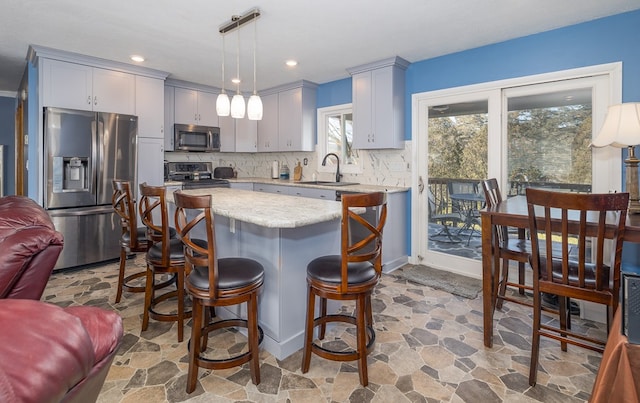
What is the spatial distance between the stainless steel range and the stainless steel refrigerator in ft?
3.37

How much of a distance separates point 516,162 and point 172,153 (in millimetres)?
4851

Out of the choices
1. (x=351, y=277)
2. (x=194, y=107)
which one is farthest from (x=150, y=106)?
(x=351, y=277)

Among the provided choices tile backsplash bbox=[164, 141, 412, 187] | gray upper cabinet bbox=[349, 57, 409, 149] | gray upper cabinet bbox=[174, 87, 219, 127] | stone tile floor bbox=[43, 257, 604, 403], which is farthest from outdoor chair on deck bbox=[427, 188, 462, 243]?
gray upper cabinet bbox=[174, 87, 219, 127]

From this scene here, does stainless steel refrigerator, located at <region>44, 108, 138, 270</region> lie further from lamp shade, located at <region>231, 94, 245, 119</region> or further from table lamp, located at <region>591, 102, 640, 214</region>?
table lamp, located at <region>591, 102, 640, 214</region>

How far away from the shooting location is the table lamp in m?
2.22

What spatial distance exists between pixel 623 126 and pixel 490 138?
1.26m

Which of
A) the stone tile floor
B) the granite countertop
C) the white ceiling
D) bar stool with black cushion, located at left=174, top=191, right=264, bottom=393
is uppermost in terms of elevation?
the white ceiling

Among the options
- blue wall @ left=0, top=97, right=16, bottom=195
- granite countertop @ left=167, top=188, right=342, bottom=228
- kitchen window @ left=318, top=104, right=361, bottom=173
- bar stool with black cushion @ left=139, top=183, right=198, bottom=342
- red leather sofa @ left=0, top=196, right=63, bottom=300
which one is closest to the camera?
red leather sofa @ left=0, top=196, right=63, bottom=300

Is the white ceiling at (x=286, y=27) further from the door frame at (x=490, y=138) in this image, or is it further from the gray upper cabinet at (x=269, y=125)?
the gray upper cabinet at (x=269, y=125)

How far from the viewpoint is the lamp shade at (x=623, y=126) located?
87.6 inches

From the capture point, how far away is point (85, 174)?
12.5ft

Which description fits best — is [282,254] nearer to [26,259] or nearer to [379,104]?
[26,259]

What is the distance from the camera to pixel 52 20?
9.52 feet

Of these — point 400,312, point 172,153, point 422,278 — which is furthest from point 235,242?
point 172,153
